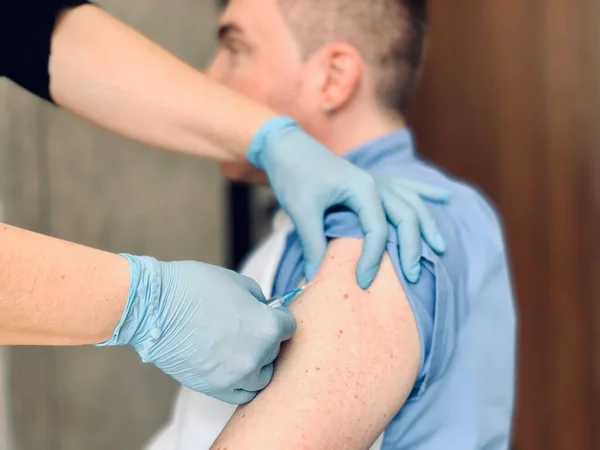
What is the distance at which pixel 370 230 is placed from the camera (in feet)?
2.53

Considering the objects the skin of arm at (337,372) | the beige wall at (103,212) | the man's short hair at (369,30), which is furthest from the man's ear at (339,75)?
the beige wall at (103,212)

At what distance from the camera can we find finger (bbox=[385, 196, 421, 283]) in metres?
0.75

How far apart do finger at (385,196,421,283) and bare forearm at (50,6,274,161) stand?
0.23 metres

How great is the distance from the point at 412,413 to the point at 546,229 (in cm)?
108

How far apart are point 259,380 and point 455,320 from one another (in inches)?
10.9

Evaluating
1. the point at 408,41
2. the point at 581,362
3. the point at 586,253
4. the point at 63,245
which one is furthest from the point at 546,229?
the point at 63,245

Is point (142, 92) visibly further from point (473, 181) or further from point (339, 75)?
point (473, 181)

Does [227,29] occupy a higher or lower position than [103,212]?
higher

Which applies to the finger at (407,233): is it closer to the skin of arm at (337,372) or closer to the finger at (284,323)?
the skin of arm at (337,372)

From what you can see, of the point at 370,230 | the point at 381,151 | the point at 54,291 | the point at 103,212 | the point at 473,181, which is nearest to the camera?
the point at 54,291

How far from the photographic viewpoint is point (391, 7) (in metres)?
1.04

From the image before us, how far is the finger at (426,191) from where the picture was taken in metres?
0.89

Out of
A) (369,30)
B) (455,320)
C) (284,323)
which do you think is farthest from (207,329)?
(369,30)

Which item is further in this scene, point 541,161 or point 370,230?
point 541,161
